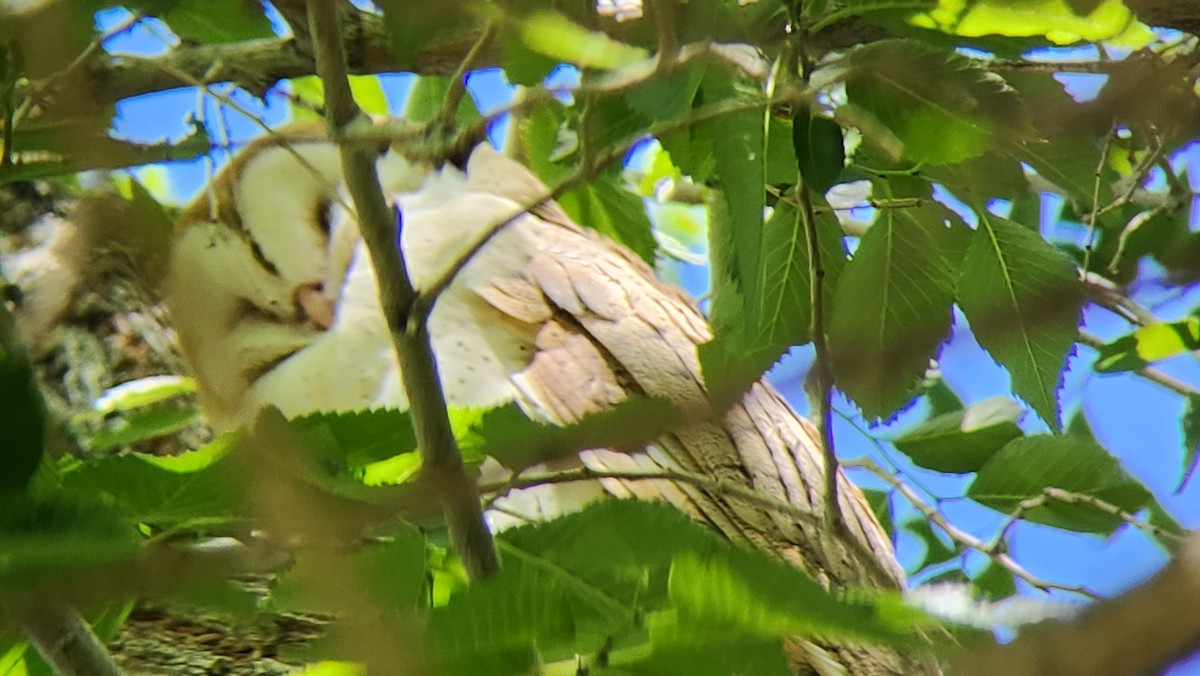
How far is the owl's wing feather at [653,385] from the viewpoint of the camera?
1342 millimetres

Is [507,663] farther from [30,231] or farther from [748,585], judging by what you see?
Answer: [30,231]

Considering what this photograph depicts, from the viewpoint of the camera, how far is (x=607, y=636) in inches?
15.8

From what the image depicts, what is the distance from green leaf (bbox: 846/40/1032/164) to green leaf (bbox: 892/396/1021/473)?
328 millimetres

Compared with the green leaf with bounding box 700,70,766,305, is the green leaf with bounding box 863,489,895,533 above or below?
below

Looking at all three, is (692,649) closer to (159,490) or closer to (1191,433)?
(159,490)

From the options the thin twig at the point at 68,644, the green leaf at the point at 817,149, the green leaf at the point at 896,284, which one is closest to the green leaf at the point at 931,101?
the green leaf at the point at 817,149

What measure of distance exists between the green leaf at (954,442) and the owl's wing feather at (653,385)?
160 millimetres

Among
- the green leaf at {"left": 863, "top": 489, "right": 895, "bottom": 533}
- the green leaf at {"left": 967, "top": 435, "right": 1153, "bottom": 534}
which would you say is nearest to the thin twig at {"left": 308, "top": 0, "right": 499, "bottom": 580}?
the green leaf at {"left": 967, "top": 435, "right": 1153, "bottom": 534}

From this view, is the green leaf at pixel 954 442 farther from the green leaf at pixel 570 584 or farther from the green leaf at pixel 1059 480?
the green leaf at pixel 570 584

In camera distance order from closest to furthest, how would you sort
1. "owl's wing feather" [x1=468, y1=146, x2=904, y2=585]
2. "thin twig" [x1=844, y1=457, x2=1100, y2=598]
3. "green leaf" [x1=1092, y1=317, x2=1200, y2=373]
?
"thin twig" [x1=844, y1=457, x2=1100, y2=598] → "green leaf" [x1=1092, y1=317, x2=1200, y2=373] → "owl's wing feather" [x1=468, y1=146, x2=904, y2=585]

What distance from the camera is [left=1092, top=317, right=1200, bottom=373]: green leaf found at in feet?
3.67

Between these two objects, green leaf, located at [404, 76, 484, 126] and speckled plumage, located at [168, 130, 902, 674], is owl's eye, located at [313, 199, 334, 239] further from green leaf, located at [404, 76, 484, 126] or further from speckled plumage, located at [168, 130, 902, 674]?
green leaf, located at [404, 76, 484, 126]

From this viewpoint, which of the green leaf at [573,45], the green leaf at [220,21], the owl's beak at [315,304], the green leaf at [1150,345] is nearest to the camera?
the green leaf at [573,45]

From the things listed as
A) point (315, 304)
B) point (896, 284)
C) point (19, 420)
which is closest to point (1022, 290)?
point (896, 284)
